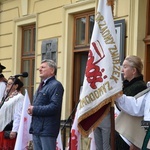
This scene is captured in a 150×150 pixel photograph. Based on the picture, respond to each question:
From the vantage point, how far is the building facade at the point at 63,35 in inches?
371

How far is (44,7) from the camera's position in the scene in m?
12.6

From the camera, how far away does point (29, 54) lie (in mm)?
13539

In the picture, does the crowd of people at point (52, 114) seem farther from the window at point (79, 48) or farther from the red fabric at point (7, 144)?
the window at point (79, 48)

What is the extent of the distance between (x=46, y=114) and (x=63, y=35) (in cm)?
465

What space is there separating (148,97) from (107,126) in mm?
1355

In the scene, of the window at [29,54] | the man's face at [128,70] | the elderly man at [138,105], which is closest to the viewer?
the elderly man at [138,105]

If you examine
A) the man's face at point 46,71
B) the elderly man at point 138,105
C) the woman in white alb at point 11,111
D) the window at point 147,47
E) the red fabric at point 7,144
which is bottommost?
the red fabric at point 7,144

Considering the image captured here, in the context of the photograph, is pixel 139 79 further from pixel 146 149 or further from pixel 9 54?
pixel 9 54

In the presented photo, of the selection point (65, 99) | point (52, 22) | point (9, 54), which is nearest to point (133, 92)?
point (65, 99)

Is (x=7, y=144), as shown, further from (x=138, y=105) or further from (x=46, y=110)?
(x=138, y=105)

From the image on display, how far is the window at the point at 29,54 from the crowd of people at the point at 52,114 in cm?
313

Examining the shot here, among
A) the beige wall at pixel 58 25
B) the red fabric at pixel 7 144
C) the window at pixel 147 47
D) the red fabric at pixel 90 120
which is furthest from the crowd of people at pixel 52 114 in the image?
the window at pixel 147 47

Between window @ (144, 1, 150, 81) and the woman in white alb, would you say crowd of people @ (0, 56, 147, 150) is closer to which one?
the woman in white alb

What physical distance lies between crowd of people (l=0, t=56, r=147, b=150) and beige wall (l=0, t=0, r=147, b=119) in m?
1.85
